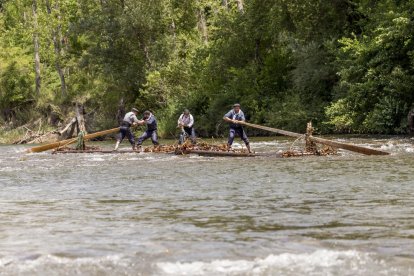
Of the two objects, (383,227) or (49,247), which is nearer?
(49,247)

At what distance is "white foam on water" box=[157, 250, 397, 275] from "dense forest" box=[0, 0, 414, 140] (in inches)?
984

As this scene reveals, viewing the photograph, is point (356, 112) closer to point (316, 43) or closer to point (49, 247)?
point (316, 43)

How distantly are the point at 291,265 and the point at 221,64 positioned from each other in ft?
136

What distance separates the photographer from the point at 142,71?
52438 mm

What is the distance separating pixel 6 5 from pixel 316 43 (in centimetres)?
5181

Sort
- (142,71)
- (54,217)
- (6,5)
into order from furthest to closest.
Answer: (6,5) < (142,71) < (54,217)

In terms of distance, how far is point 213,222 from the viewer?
9375 mm

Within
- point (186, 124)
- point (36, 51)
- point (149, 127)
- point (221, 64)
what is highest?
point (36, 51)

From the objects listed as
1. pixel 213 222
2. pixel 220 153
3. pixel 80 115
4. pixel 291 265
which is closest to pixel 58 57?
pixel 80 115

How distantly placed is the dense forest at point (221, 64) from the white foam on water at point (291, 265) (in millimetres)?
24992

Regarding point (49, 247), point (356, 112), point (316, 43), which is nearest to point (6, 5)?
point (316, 43)

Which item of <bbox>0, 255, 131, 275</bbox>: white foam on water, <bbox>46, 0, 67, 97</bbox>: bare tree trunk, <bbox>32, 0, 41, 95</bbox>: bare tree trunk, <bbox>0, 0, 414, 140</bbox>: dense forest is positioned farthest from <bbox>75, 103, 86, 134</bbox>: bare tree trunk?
<bbox>0, 255, 131, 275</bbox>: white foam on water

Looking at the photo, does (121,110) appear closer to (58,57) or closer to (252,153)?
(58,57)

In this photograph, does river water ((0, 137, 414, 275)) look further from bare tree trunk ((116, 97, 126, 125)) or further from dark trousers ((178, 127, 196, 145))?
bare tree trunk ((116, 97, 126, 125))
